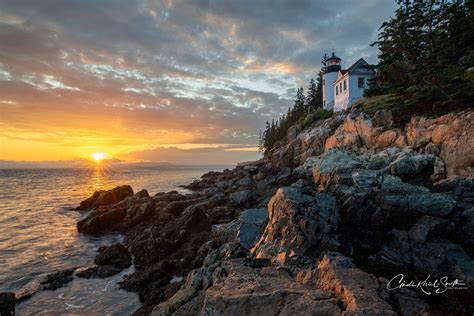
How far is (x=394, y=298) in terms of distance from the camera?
20.5ft

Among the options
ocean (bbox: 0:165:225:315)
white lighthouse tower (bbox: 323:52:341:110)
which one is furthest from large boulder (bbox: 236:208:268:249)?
→ white lighthouse tower (bbox: 323:52:341:110)

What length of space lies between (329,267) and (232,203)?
1760 centimetres

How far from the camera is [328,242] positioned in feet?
33.1

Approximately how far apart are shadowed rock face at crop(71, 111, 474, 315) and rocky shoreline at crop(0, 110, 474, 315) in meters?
0.05

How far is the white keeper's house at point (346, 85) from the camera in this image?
45.8 metres

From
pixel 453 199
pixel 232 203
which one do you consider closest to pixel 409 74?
pixel 453 199

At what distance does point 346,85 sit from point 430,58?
76.7 feet

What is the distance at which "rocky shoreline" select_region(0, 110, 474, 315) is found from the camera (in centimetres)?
627

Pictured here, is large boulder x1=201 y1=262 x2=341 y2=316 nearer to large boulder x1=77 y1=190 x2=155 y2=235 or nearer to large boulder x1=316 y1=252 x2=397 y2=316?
large boulder x1=316 y1=252 x2=397 y2=316

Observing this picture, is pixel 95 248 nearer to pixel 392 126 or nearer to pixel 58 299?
pixel 58 299

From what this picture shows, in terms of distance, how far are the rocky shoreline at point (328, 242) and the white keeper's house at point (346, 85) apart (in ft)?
75.0

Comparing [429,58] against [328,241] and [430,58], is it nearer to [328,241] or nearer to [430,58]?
[430,58]

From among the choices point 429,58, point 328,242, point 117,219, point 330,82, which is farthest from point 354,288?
point 330,82

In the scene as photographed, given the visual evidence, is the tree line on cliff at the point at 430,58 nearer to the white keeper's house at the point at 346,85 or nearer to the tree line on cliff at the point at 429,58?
the tree line on cliff at the point at 429,58
